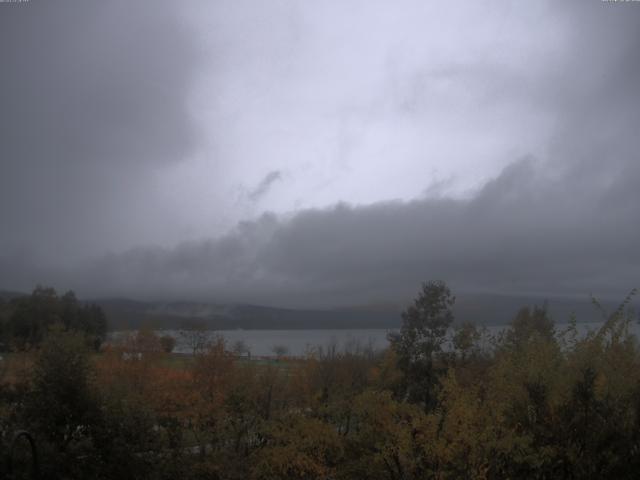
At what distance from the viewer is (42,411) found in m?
18.9

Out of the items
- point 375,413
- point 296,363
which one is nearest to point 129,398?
point 375,413

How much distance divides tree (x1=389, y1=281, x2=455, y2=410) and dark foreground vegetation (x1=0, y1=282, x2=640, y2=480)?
10.2m

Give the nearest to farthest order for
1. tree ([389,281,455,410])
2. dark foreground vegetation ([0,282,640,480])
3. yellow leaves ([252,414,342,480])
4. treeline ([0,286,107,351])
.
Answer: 1. dark foreground vegetation ([0,282,640,480])
2. yellow leaves ([252,414,342,480])
3. tree ([389,281,455,410])
4. treeline ([0,286,107,351])

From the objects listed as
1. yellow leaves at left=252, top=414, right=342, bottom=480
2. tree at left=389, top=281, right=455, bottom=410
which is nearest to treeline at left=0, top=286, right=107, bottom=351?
tree at left=389, top=281, right=455, bottom=410

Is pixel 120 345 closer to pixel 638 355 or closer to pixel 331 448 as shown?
pixel 331 448

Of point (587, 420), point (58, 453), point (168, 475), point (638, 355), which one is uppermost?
point (638, 355)

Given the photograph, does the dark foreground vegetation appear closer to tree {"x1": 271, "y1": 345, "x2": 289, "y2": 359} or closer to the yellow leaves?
the yellow leaves

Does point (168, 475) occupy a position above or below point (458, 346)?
below

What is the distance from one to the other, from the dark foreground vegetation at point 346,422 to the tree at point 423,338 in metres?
10.2

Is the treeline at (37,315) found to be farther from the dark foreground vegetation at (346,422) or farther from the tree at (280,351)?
the dark foreground vegetation at (346,422)

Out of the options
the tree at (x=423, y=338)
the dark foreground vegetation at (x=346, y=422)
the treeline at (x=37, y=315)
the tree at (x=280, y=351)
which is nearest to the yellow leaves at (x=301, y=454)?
the dark foreground vegetation at (x=346, y=422)

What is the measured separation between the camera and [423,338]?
4316 centimetres

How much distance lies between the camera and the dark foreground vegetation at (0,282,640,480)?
1536 centimetres

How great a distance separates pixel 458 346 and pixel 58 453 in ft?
100
